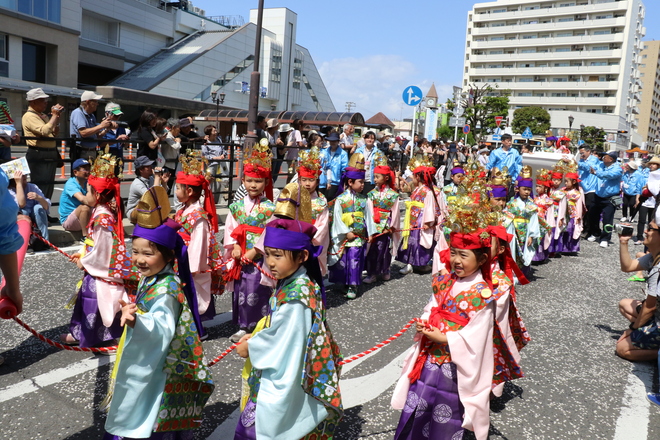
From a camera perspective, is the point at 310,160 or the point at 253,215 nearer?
the point at 253,215

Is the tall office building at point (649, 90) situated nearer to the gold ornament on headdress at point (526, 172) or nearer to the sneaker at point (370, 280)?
the gold ornament on headdress at point (526, 172)

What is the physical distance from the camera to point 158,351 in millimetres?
2588

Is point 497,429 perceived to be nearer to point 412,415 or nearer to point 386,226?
point 412,415

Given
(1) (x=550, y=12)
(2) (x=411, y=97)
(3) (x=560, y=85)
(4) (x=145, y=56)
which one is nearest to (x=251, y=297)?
(2) (x=411, y=97)

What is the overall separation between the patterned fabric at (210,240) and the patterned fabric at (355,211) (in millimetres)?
2023

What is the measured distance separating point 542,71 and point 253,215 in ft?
272

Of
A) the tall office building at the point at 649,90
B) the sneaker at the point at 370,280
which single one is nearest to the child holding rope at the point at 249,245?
the sneaker at the point at 370,280

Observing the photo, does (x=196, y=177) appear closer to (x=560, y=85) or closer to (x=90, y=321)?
(x=90, y=321)

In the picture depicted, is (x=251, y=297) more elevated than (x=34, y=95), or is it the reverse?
(x=34, y=95)

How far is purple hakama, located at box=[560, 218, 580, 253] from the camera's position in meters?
9.80

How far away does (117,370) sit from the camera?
2.59 m

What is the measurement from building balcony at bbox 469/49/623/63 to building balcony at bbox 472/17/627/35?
3.28 meters

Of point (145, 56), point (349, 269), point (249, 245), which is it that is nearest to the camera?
point (249, 245)

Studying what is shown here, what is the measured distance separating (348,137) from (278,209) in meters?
9.14
